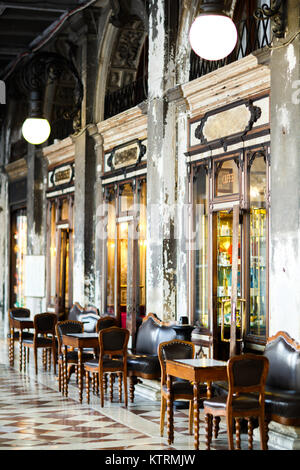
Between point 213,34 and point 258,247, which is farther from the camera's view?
point 258,247

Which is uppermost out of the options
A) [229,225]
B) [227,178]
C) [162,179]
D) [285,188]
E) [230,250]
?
[162,179]

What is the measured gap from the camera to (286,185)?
6.75 meters

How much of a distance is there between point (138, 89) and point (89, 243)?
9.20 ft

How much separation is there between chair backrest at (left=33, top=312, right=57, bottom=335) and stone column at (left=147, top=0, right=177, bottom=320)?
205 centimetres

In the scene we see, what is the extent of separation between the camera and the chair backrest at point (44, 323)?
10711 millimetres

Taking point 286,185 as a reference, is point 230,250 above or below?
below

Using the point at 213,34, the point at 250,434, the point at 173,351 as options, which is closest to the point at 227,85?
the point at 213,34

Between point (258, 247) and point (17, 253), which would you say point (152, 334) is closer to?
point (258, 247)

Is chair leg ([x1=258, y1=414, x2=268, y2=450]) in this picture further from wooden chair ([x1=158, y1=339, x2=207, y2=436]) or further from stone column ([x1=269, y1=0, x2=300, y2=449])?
wooden chair ([x1=158, y1=339, x2=207, y2=436])

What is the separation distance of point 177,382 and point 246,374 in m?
1.22

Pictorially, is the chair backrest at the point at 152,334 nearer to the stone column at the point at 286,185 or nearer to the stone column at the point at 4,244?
the stone column at the point at 286,185

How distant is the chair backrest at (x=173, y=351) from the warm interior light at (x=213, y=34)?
9.30 ft

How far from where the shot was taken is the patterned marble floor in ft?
21.1

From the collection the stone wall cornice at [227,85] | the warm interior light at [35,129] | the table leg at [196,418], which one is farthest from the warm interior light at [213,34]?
the warm interior light at [35,129]
